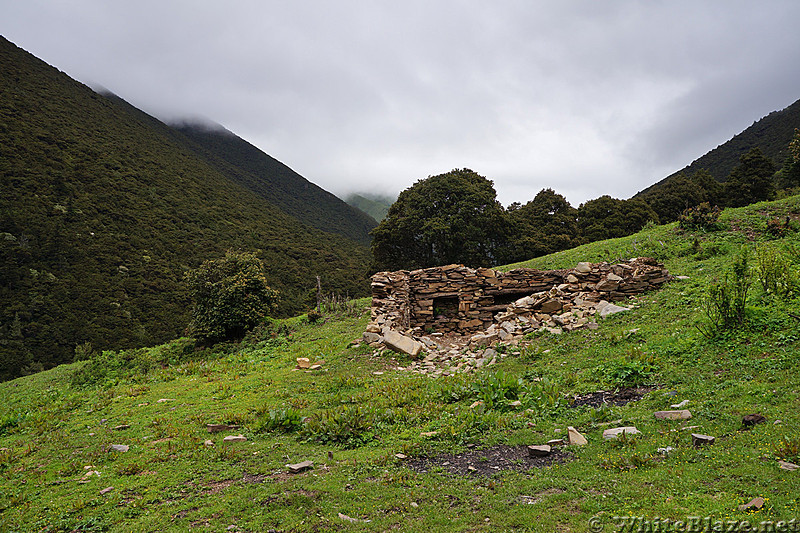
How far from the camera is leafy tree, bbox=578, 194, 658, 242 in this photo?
A: 35.5 m

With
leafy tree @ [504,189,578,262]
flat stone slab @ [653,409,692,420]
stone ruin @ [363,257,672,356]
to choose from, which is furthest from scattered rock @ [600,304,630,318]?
leafy tree @ [504,189,578,262]

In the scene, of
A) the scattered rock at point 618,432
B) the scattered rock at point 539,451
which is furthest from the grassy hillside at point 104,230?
the scattered rock at point 618,432

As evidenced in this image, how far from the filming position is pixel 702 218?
16719mm

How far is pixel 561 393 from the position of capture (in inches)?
278

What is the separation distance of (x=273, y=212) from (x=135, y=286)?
39.5 m

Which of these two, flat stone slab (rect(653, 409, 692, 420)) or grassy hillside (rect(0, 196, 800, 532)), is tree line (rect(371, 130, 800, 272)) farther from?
flat stone slab (rect(653, 409, 692, 420))

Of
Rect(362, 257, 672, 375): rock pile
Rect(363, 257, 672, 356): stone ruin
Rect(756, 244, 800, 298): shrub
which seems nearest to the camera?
Rect(756, 244, 800, 298): shrub

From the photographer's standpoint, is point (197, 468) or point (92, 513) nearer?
point (92, 513)

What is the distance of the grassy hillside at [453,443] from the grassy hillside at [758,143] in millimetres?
52099

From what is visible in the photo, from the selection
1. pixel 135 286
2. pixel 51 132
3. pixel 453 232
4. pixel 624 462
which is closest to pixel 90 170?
pixel 51 132

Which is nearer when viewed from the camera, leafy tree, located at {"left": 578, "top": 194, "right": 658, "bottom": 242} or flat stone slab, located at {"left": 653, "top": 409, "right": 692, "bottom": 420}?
flat stone slab, located at {"left": 653, "top": 409, "right": 692, "bottom": 420}

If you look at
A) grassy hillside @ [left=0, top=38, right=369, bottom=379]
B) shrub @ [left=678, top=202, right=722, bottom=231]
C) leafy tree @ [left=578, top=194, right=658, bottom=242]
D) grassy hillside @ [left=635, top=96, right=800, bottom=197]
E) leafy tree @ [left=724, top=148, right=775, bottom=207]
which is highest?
grassy hillside @ [left=635, top=96, right=800, bottom=197]

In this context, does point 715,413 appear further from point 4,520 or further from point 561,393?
point 4,520

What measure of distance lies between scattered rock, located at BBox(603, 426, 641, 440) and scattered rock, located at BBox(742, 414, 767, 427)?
1.11 meters
